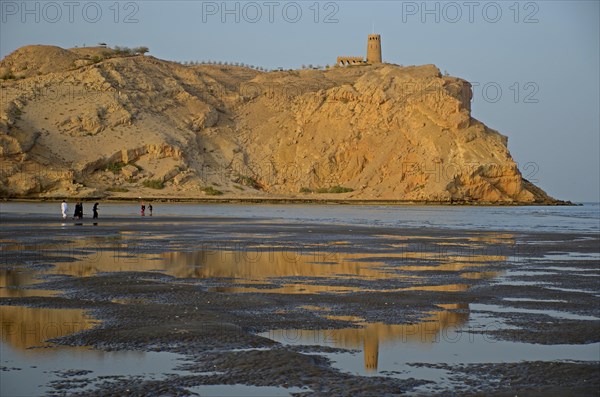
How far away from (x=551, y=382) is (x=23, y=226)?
29.7 meters

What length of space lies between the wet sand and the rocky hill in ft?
194

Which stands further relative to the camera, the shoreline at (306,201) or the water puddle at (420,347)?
the shoreline at (306,201)

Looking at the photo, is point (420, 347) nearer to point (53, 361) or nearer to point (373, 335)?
point (373, 335)

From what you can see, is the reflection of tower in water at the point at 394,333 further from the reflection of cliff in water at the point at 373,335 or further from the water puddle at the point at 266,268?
the water puddle at the point at 266,268

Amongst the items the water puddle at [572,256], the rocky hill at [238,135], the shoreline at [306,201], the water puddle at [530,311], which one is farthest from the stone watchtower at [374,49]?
the water puddle at [530,311]

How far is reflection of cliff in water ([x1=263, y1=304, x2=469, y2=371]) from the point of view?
9664 millimetres

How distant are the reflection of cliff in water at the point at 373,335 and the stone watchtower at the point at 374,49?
116 metres

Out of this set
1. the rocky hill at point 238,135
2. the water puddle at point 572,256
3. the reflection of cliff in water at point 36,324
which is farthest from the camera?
the rocky hill at point 238,135

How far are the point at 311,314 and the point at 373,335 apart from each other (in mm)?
1797

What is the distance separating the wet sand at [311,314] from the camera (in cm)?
793

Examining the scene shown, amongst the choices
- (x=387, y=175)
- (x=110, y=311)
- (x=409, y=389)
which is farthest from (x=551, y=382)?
(x=387, y=175)

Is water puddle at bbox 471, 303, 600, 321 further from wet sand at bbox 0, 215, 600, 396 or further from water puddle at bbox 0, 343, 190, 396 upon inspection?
water puddle at bbox 0, 343, 190, 396

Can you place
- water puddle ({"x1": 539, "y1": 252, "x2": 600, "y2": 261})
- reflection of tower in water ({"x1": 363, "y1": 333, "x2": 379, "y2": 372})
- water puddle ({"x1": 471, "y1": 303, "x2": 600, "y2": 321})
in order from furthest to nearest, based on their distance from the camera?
water puddle ({"x1": 539, "y1": 252, "x2": 600, "y2": 261}), water puddle ({"x1": 471, "y1": 303, "x2": 600, "y2": 321}), reflection of tower in water ({"x1": 363, "y1": 333, "x2": 379, "y2": 372})

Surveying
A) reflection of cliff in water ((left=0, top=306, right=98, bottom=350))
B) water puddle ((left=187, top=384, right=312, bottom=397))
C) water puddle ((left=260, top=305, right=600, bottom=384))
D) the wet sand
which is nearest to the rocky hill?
the wet sand
